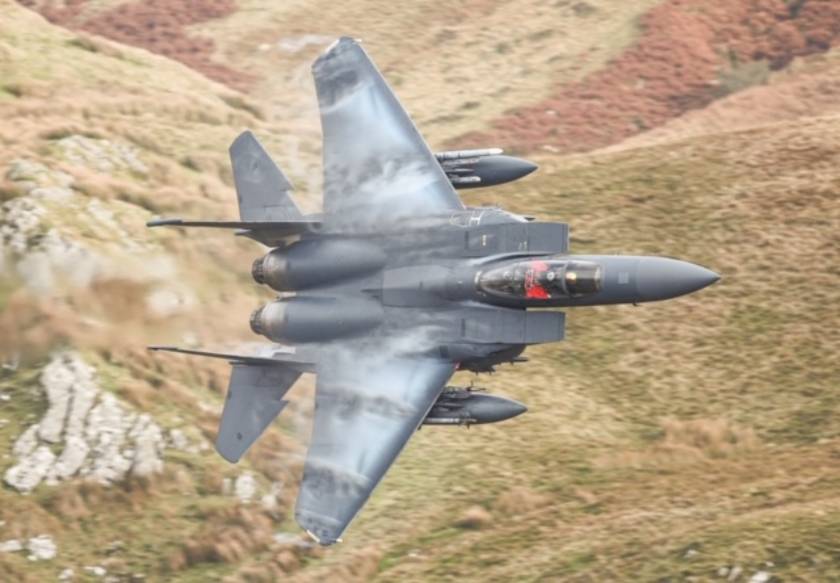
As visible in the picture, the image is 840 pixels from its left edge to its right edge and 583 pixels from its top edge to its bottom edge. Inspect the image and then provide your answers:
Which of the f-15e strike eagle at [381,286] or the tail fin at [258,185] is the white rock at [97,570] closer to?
the f-15e strike eagle at [381,286]

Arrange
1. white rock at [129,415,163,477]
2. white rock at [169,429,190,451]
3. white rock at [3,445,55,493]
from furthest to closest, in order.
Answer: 1. white rock at [169,429,190,451]
2. white rock at [129,415,163,477]
3. white rock at [3,445,55,493]

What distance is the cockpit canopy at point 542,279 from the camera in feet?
85.2

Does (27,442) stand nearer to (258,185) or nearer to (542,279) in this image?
(258,185)

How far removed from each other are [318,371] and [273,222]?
3.11 meters

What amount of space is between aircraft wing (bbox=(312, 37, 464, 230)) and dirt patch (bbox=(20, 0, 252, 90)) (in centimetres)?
3524

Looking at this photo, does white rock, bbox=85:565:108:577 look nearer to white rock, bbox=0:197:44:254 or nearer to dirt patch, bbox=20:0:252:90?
white rock, bbox=0:197:44:254

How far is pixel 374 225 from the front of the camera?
29344mm

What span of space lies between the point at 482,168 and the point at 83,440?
462 inches

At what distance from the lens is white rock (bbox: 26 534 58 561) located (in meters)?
32.0

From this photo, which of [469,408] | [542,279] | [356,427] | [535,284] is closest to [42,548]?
[356,427]

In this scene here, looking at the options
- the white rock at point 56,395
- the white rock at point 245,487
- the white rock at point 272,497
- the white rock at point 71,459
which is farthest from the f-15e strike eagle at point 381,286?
the white rock at point 56,395

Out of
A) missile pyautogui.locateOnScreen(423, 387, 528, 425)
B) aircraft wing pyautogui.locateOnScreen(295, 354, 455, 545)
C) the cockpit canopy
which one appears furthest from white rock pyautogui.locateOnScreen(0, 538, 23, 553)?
the cockpit canopy

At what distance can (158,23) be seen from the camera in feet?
234

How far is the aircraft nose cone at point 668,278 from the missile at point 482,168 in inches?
196
